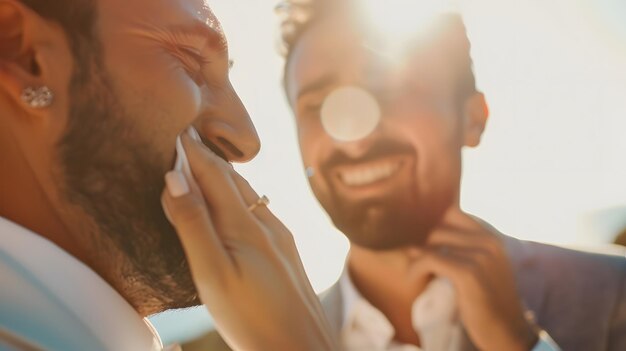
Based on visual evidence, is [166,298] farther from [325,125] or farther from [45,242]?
[325,125]

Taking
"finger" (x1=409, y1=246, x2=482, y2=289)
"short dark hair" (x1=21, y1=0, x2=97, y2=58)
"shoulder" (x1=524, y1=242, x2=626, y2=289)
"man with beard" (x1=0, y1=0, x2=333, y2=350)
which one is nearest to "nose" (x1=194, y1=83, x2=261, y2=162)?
"man with beard" (x1=0, y1=0, x2=333, y2=350)

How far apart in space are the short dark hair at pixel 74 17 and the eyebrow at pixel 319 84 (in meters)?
0.84

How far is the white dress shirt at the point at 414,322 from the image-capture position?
130cm

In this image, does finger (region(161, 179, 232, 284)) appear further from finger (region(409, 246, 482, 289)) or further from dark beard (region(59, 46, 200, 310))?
finger (region(409, 246, 482, 289))

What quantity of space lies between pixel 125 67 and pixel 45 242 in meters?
0.24

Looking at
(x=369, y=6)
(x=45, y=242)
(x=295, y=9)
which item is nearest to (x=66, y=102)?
(x=45, y=242)

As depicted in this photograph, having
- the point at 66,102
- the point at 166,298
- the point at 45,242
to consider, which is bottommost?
the point at 166,298

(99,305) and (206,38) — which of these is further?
(206,38)

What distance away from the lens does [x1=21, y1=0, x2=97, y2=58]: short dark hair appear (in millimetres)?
654

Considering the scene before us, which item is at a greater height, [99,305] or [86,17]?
A: [86,17]

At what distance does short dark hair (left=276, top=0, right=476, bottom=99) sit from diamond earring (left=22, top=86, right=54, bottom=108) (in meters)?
0.92

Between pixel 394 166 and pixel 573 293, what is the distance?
1.61 ft

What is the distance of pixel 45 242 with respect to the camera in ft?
1.77

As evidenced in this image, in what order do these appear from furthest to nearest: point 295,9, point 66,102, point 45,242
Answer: point 295,9
point 66,102
point 45,242
